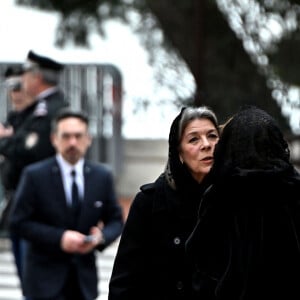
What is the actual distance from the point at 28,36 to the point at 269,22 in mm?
3946

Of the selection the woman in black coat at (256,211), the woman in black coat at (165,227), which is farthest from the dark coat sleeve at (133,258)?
the woman in black coat at (256,211)

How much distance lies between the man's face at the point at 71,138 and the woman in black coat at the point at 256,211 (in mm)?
2952

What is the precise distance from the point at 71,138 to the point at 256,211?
310 cm

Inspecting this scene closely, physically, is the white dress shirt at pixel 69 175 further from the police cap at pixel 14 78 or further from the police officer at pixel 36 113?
the police cap at pixel 14 78

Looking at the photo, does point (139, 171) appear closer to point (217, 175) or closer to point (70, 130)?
point (70, 130)

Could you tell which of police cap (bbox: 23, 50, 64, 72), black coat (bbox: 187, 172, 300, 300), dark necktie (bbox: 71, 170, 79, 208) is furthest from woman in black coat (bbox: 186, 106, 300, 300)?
police cap (bbox: 23, 50, 64, 72)

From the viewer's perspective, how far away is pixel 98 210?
686cm

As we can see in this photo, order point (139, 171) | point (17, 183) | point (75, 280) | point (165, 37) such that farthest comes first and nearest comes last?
point (165, 37), point (139, 171), point (17, 183), point (75, 280)

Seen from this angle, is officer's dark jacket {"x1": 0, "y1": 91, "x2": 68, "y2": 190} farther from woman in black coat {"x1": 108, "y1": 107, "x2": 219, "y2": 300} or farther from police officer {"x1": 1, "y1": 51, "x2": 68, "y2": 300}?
woman in black coat {"x1": 108, "y1": 107, "x2": 219, "y2": 300}

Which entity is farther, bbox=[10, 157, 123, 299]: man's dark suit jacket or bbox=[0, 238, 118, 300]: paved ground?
bbox=[0, 238, 118, 300]: paved ground

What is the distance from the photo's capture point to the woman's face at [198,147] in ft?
15.1

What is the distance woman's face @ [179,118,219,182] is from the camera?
15.1 ft

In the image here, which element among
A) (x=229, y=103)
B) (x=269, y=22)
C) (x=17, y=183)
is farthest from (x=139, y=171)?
(x=17, y=183)

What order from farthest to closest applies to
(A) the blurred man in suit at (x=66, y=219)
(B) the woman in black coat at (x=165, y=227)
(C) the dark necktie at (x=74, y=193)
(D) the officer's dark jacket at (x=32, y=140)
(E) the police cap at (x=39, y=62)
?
(E) the police cap at (x=39, y=62), (D) the officer's dark jacket at (x=32, y=140), (C) the dark necktie at (x=74, y=193), (A) the blurred man in suit at (x=66, y=219), (B) the woman in black coat at (x=165, y=227)
